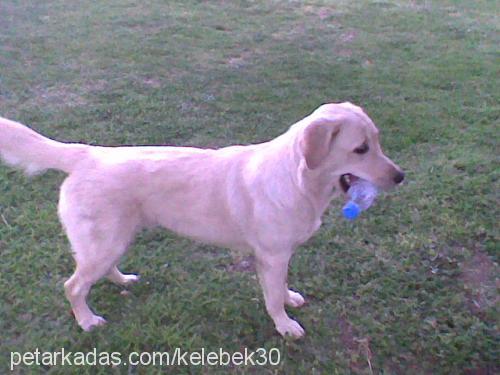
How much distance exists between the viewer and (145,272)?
381cm

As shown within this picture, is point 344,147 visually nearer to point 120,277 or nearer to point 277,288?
point 277,288

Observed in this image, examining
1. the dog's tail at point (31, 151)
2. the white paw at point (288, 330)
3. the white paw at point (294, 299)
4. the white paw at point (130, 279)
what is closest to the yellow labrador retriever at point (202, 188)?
the dog's tail at point (31, 151)

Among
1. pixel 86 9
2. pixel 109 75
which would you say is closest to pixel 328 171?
pixel 109 75

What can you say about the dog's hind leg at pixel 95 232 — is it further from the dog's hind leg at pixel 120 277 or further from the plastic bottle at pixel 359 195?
the plastic bottle at pixel 359 195

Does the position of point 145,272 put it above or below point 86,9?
above

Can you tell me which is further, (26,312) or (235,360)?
(26,312)

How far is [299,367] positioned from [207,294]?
2.66 ft

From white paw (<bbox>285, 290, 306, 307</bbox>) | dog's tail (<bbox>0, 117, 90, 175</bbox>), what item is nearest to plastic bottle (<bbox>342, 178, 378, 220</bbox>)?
white paw (<bbox>285, 290, 306, 307</bbox>)

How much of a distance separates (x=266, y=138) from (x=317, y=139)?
2.97m

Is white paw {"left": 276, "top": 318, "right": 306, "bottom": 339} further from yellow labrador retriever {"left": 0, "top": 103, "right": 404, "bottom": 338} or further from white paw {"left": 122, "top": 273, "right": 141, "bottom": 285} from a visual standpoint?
white paw {"left": 122, "top": 273, "right": 141, "bottom": 285}

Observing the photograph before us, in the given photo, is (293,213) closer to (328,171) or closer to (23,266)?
(328,171)

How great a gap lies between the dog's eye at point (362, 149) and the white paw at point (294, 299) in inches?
43.9

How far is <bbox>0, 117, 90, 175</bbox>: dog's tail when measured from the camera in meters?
2.93

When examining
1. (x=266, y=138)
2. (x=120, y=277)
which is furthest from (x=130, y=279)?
(x=266, y=138)
